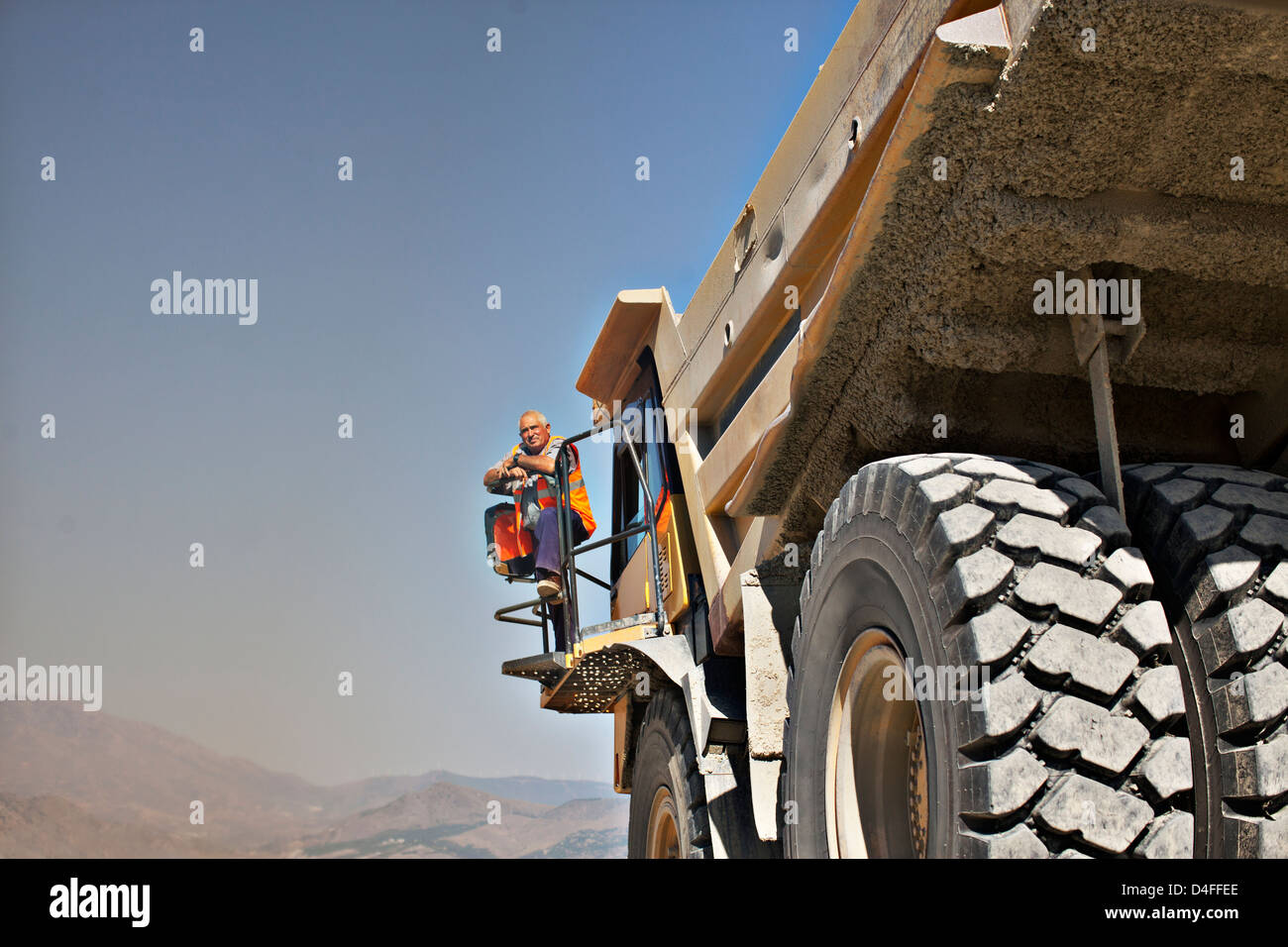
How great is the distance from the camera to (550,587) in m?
5.70

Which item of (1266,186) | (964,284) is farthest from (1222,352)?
(964,284)

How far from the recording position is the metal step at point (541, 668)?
202 inches

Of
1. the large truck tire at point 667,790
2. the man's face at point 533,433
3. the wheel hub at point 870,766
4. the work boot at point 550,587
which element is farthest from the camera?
the man's face at point 533,433

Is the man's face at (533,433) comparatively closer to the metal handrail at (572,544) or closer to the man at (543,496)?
the man at (543,496)

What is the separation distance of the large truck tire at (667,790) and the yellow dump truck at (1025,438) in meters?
0.54

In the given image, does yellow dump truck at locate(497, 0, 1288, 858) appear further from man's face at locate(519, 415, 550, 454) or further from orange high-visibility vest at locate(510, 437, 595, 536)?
man's face at locate(519, 415, 550, 454)

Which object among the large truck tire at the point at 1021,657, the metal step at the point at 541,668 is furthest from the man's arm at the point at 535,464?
the large truck tire at the point at 1021,657

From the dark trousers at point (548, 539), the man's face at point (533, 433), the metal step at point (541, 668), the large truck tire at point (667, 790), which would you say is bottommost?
the large truck tire at point (667, 790)

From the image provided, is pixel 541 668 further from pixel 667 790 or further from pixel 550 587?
pixel 667 790

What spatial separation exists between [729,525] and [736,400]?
45 centimetres

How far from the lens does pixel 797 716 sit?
318 centimetres

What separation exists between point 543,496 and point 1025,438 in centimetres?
342
